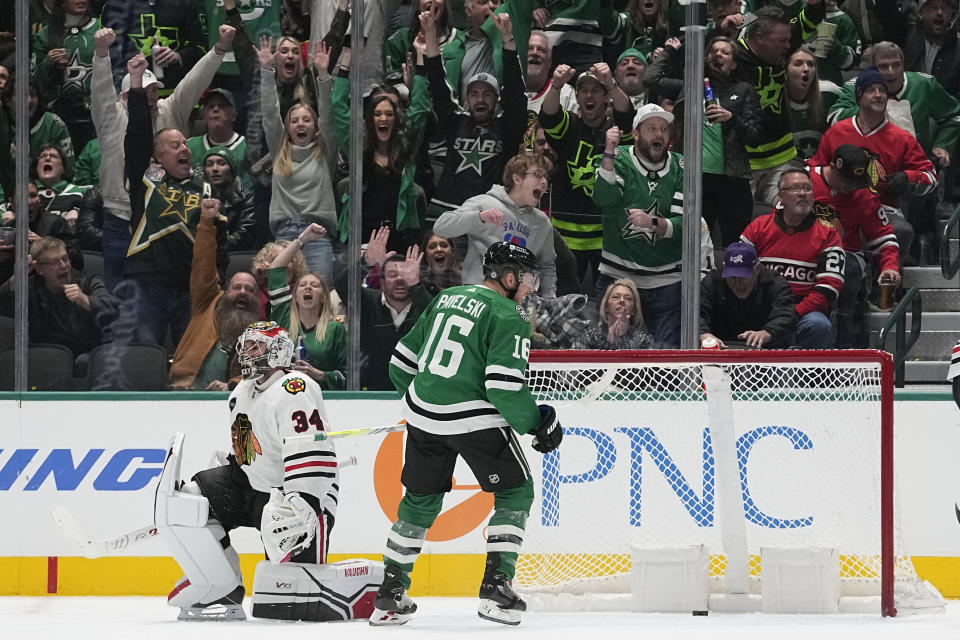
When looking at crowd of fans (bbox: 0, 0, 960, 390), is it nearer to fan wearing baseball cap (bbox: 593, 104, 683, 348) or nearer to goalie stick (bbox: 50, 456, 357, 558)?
fan wearing baseball cap (bbox: 593, 104, 683, 348)

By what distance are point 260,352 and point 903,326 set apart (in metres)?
2.94

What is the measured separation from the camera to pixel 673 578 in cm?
475

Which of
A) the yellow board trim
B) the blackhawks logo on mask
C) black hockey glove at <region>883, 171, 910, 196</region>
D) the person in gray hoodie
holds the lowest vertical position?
the yellow board trim

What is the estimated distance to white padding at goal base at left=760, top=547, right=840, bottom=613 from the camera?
468cm

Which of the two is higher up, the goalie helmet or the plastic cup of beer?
the plastic cup of beer

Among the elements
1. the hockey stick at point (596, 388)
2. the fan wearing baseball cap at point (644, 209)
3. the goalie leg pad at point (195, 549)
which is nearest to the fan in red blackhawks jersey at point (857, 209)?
the fan wearing baseball cap at point (644, 209)

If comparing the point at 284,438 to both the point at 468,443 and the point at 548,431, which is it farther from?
the point at 548,431

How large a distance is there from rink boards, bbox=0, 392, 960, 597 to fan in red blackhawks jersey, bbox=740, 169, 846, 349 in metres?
0.64

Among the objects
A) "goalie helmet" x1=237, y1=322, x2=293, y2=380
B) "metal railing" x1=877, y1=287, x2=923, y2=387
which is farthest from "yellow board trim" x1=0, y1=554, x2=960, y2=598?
"metal railing" x1=877, y1=287, x2=923, y2=387

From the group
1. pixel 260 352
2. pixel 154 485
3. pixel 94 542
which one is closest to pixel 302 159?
pixel 154 485

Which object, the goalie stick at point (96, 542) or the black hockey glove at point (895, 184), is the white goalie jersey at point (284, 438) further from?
the black hockey glove at point (895, 184)

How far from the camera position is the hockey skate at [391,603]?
436cm

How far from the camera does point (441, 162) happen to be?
6.38 meters

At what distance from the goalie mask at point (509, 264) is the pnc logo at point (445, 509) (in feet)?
4.50
